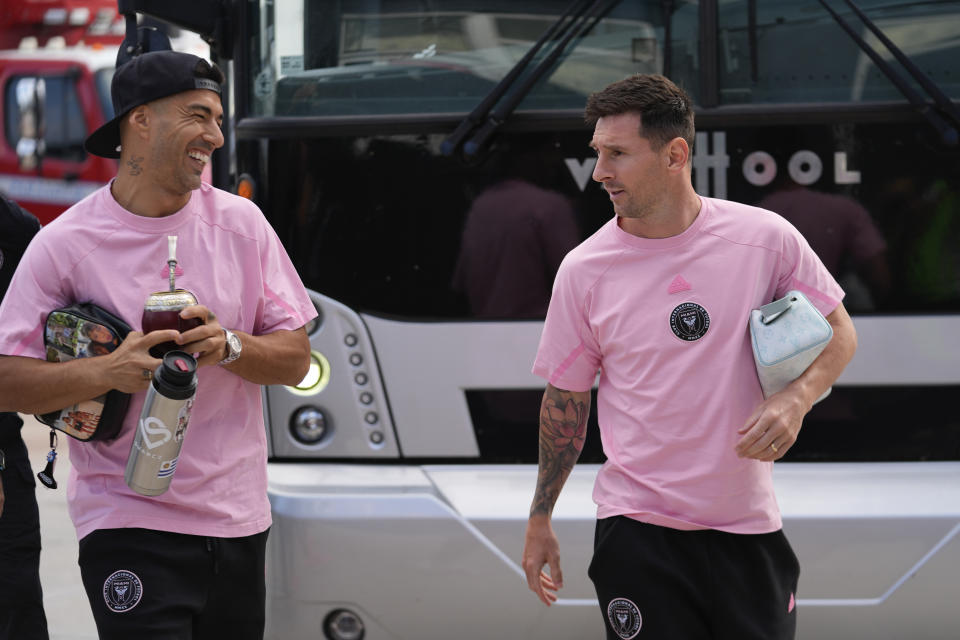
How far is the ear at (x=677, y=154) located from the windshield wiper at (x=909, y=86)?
1.27 metres

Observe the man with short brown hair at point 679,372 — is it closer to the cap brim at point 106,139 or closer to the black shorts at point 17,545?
the cap brim at point 106,139

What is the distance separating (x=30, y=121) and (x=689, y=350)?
12202mm

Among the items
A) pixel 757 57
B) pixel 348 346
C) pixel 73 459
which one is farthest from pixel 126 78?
pixel 757 57

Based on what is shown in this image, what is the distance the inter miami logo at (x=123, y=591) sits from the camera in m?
3.05

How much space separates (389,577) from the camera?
13.0 feet

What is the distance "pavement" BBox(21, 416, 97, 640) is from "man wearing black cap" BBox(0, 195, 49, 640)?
1061 millimetres

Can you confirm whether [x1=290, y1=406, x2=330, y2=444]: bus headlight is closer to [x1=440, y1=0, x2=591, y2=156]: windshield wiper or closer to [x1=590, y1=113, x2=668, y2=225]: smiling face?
[x1=440, y1=0, x2=591, y2=156]: windshield wiper

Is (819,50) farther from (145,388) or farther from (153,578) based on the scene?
(153,578)

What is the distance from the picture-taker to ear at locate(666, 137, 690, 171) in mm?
3004

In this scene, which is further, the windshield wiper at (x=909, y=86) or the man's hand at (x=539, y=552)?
the windshield wiper at (x=909, y=86)

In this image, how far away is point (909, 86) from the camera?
4016 millimetres

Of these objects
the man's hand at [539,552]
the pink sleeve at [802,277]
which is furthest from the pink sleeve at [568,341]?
the pink sleeve at [802,277]

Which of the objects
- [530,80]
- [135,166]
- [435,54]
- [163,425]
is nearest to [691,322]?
[163,425]

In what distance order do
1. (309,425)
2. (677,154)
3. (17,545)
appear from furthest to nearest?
(309,425)
(17,545)
(677,154)
